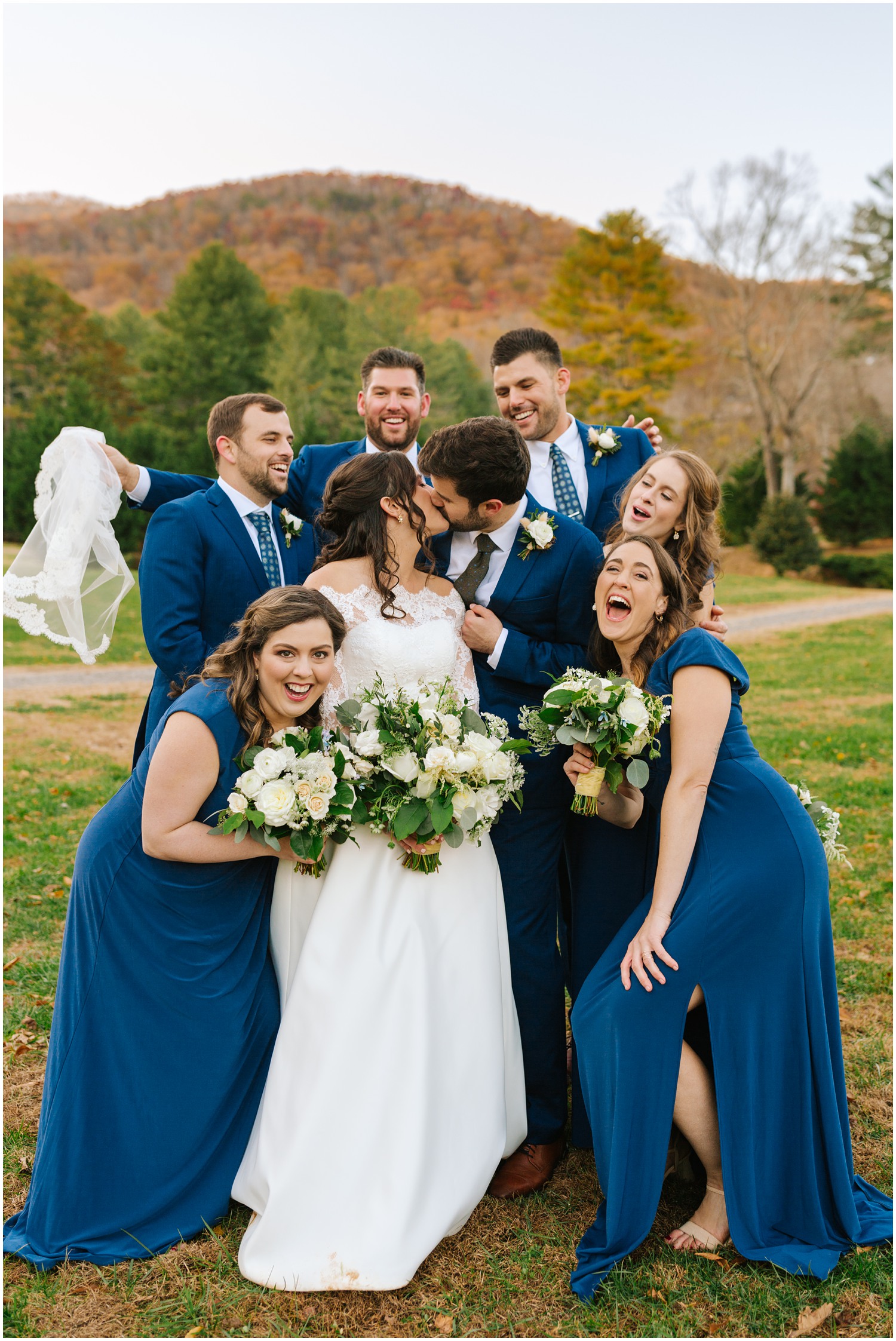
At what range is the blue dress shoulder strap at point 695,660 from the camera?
363 cm

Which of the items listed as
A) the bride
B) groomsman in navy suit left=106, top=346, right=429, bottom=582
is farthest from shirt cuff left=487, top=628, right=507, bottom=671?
groomsman in navy suit left=106, top=346, right=429, bottom=582

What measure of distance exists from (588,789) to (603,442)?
7.57ft

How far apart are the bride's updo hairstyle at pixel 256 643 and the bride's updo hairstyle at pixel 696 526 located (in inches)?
55.5

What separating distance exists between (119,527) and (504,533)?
68.8 feet

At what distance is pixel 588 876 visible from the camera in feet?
14.5

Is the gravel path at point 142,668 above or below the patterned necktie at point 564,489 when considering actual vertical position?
below

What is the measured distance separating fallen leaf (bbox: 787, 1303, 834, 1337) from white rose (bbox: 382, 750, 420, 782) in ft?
7.49

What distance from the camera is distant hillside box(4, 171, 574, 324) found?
265ft

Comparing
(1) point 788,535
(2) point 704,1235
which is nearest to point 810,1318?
(2) point 704,1235

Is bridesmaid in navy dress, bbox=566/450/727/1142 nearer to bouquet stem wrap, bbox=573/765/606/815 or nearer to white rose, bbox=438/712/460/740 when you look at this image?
bouquet stem wrap, bbox=573/765/606/815

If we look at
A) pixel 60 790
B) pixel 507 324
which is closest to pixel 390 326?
pixel 507 324

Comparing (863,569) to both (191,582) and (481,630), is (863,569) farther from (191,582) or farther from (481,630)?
(191,582)

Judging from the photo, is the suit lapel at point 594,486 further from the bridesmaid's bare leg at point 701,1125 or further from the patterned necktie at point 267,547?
the bridesmaid's bare leg at point 701,1125

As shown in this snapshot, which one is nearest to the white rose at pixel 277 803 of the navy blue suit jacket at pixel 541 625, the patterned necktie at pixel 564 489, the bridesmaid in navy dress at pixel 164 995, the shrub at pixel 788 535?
the bridesmaid in navy dress at pixel 164 995
